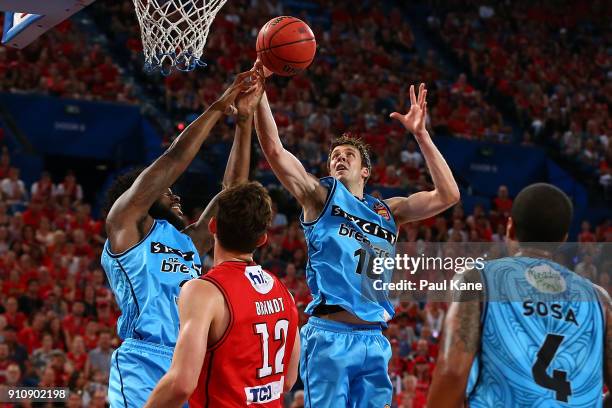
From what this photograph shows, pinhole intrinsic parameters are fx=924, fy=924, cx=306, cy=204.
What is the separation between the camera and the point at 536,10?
24.4 m

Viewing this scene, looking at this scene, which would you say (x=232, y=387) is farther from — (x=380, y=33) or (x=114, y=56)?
(x=380, y=33)

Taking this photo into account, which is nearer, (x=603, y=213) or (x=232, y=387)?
(x=232, y=387)

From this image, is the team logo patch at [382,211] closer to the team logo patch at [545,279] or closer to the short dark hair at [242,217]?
the short dark hair at [242,217]

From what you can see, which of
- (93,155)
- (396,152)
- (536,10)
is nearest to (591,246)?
(396,152)

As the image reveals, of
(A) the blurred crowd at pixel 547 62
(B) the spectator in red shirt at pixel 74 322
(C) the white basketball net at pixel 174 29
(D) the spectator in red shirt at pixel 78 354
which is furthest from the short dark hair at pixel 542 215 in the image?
(A) the blurred crowd at pixel 547 62

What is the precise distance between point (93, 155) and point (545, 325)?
39.5 ft

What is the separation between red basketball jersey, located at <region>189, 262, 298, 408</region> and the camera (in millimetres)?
3508

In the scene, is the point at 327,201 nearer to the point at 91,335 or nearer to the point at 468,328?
the point at 468,328

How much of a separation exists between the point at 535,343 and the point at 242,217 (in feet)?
3.93

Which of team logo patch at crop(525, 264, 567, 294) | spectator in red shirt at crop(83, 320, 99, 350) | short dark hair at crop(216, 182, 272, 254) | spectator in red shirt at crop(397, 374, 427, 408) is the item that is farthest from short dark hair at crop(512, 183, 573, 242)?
spectator in red shirt at crop(83, 320, 99, 350)

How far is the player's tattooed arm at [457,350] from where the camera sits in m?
3.03

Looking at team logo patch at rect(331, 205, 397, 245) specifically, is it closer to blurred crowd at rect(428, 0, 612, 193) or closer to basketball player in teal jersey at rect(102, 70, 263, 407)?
basketball player in teal jersey at rect(102, 70, 263, 407)

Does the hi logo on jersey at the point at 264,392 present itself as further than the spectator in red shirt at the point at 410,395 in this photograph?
No

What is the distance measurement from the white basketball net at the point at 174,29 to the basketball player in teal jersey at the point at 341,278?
31.0 inches
